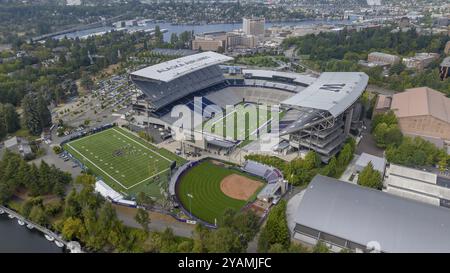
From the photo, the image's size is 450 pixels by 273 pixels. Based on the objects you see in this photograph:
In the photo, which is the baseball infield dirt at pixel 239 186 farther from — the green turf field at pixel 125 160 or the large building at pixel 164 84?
the large building at pixel 164 84

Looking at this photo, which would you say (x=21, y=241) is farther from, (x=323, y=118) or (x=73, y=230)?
(x=323, y=118)

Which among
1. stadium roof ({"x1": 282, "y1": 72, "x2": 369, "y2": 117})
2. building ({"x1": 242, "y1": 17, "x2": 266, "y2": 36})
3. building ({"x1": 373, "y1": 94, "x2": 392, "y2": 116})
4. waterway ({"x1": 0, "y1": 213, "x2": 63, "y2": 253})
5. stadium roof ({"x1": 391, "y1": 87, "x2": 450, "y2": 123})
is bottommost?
waterway ({"x1": 0, "y1": 213, "x2": 63, "y2": 253})

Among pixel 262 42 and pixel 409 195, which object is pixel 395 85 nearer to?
pixel 409 195

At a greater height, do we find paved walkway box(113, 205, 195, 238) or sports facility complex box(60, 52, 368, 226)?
sports facility complex box(60, 52, 368, 226)

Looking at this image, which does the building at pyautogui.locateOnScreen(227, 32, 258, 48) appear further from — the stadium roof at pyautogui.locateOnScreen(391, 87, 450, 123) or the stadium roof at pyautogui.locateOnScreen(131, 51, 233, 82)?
the stadium roof at pyautogui.locateOnScreen(391, 87, 450, 123)

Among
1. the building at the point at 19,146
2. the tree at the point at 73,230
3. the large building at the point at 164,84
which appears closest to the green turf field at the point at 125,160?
the building at the point at 19,146

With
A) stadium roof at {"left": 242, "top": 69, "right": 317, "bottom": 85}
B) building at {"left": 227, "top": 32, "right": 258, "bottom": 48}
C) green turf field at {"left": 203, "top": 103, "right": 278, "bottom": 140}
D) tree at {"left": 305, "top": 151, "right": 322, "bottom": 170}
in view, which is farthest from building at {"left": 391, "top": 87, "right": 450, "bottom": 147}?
building at {"left": 227, "top": 32, "right": 258, "bottom": 48}

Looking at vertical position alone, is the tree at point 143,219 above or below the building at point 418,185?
above
